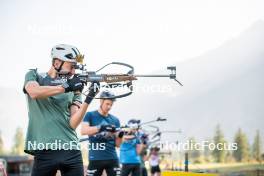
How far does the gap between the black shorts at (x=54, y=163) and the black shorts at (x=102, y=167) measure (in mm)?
2949

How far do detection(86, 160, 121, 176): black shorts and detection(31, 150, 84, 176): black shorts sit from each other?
295 cm

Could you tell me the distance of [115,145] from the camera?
24.0 ft

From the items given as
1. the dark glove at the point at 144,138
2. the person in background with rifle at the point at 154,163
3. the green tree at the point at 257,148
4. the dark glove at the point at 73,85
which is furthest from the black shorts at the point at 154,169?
the dark glove at the point at 73,85

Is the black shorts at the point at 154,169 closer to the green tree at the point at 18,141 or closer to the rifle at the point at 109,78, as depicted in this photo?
Answer: the rifle at the point at 109,78

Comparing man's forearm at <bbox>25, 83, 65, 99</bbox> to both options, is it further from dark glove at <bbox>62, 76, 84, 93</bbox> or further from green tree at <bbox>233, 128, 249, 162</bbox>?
green tree at <bbox>233, 128, 249, 162</bbox>

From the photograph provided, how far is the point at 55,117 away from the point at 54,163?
0.31 m

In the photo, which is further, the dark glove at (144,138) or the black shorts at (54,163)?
the dark glove at (144,138)

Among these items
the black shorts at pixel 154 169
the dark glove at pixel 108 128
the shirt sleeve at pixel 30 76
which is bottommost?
the black shorts at pixel 154 169

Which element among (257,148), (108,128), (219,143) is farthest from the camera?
(257,148)

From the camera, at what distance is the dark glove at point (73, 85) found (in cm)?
397

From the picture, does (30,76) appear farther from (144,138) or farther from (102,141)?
(144,138)

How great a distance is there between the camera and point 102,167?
23.2ft

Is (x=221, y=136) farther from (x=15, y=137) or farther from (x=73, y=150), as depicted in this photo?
(x=73, y=150)

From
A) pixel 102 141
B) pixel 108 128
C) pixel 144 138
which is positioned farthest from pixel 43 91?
pixel 144 138
